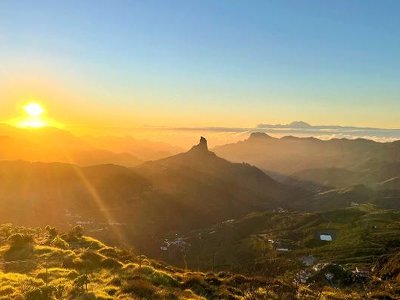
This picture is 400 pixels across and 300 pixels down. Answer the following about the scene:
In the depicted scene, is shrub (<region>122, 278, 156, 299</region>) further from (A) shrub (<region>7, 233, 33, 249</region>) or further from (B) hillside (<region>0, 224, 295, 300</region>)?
(A) shrub (<region>7, 233, 33, 249</region>)

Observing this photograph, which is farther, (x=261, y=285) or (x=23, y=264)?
(x=261, y=285)

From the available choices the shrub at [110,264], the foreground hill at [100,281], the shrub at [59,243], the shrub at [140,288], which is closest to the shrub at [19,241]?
the foreground hill at [100,281]

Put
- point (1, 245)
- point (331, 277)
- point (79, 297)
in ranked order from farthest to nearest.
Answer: point (331, 277) < point (1, 245) < point (79, 297)

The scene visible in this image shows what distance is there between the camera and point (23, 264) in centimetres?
4481

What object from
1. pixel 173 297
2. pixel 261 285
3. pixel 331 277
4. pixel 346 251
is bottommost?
pixel 346 251

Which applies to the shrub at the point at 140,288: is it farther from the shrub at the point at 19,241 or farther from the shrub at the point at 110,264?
the shrub at the point at 19,241

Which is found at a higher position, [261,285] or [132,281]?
[132,281]

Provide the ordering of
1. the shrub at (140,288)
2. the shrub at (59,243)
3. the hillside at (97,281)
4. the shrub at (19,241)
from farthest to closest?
the shrub at (59,243), the shrub at (19,241), the shrub at (140,288), the hillside at (97,281)

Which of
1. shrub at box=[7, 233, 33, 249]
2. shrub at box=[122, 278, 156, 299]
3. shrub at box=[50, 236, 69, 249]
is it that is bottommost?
shrub at box=[50, 236, 69, 249]

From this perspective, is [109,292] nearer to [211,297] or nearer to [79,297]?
[79,297]

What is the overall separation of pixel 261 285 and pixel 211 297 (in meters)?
11.3

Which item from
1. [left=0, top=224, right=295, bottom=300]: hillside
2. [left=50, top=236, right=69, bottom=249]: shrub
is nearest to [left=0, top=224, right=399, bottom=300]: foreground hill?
[left=0, top=224, right=295, bottom=300]: hillside

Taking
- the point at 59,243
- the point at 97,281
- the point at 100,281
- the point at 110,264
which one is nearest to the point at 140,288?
the point at 100,281

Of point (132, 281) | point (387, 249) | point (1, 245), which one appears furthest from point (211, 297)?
point (387, 249)
